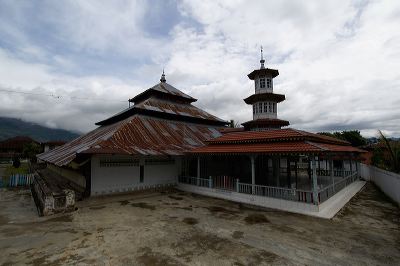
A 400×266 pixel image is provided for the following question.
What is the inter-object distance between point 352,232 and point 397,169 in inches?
501

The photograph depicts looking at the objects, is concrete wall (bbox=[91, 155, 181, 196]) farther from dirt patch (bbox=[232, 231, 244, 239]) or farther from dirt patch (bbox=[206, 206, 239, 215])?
dirt patch (bbox=[232, 231, 244, 239])

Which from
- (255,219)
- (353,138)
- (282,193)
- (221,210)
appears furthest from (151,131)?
(353,138)

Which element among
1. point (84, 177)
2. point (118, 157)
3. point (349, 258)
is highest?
point (118, 157)

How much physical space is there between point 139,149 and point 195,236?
889 centimetres

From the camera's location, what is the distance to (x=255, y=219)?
1028 cm

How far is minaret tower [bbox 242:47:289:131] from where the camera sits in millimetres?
21859

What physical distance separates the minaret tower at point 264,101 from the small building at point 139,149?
15.9ft

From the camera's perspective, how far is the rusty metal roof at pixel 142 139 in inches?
572

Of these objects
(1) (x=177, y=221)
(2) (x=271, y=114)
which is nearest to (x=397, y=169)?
(2) (x=271, y=114)

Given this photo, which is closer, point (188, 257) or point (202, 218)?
point (188, 257)

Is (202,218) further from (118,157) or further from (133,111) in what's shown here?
(133,111)

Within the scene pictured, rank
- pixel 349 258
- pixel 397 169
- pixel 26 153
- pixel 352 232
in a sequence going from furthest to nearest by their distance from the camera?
pixel 26 153
pixel 397 169
pixel 352 232
pixel 349 258

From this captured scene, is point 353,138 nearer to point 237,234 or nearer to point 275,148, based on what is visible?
point 275,148

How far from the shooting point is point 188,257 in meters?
6.48
